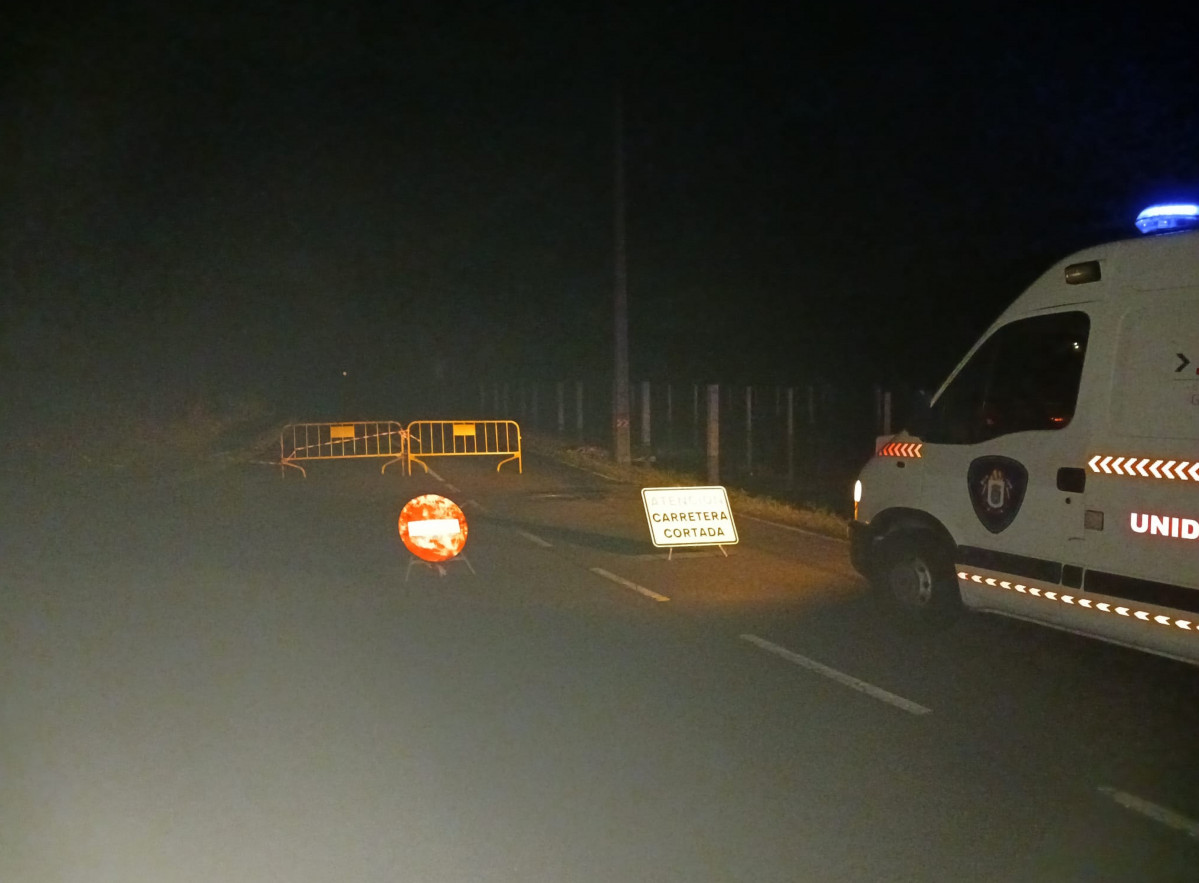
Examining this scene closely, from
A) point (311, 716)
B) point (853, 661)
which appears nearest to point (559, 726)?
point (311, 716)

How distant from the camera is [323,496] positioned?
61.2 feet

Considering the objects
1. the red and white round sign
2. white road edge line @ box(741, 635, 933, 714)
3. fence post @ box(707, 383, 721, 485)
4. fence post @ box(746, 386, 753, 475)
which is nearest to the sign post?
the red and white round sign

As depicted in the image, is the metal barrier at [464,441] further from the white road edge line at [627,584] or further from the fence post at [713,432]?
the white road edge line at [627,584]

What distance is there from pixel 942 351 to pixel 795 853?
121ft

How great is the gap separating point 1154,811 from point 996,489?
112 inches

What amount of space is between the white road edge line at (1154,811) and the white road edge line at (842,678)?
1.37m

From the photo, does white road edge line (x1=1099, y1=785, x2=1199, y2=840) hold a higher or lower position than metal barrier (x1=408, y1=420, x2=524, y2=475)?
lower

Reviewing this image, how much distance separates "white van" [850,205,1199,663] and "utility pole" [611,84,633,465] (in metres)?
13.5

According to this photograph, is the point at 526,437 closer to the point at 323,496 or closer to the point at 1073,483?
the point at 323,496

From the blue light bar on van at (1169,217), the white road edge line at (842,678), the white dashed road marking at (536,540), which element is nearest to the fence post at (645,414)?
the white dashed road marking at (536,540)

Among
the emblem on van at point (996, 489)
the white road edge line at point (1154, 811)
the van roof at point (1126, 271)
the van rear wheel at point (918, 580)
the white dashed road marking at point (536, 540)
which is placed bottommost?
the white road edge line at point (1154, 811)

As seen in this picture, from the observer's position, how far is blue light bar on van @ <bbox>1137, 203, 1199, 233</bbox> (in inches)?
260

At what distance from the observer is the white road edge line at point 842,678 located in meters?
6.66

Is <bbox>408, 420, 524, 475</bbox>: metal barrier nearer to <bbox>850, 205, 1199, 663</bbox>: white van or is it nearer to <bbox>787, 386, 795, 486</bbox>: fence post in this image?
<bbox>787, 386, 795, 486</bbox>: fence post
